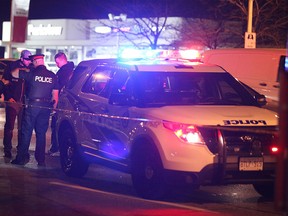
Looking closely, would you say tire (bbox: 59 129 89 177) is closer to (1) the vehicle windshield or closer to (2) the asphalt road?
(2) the asphalt road

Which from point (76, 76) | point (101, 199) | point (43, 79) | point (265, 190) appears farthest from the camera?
point (43, 79)

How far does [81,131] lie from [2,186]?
1.46m

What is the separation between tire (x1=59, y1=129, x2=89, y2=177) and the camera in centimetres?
1021

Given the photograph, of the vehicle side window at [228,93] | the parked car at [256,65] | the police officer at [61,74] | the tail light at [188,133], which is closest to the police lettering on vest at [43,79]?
the police officer at [61,74]

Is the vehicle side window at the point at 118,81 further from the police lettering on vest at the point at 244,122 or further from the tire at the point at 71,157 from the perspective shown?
the police lettering on vest at the point at 244,122

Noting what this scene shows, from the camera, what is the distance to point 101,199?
27.6 ft

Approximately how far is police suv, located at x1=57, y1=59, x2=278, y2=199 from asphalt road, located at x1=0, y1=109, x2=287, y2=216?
271mm

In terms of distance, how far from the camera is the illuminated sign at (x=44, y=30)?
41.5 meters

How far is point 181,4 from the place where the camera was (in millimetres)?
35469

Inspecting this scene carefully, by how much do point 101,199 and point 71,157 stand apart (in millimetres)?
2047

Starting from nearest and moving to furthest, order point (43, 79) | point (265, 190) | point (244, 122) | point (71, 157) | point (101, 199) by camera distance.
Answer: point (244, 122)
point (101, 199)
point (265, 190)
point (71, 157)
point (43, 79)

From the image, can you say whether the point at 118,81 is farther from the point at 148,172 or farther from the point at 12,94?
the point at 12,94

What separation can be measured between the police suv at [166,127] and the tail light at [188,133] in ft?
0.04

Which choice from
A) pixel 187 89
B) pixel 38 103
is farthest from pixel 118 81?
pixel 38 103
